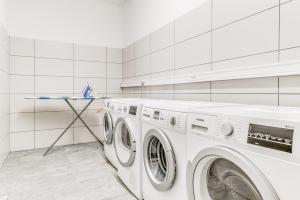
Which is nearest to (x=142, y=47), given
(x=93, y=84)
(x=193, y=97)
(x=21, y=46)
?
(x=93, y=84)

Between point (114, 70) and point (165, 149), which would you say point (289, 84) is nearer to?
point (165, 149)

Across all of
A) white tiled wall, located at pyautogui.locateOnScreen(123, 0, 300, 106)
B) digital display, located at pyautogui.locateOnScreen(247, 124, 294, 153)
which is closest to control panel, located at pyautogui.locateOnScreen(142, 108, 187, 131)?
digital display, located at pyautogui.locateOnScreen(247, 124, 294, 153)

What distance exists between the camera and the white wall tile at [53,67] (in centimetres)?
284

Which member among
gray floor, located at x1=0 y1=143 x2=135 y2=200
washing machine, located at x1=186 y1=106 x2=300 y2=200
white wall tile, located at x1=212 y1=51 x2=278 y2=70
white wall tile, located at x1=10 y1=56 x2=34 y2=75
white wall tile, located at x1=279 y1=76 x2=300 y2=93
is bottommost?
gray floor, located at x1=0 y1=143 x2=135 y2=200

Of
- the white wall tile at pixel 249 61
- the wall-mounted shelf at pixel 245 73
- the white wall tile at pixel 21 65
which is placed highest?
the white wall tile at pixel 21 65

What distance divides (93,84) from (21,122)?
1117 millimetres

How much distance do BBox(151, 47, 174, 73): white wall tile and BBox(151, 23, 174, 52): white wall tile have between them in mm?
66

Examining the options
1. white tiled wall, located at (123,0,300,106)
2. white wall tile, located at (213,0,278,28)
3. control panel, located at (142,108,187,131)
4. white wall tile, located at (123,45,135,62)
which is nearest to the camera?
control panel, located at (142,108,187,131)

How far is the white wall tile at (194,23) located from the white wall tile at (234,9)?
0.09 meters

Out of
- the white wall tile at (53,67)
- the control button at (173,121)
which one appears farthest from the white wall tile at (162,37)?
the white wall tile at (53,67)

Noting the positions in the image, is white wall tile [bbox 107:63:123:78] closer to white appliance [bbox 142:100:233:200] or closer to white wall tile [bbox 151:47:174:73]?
white wall tile [bbox 151:47:174:73]

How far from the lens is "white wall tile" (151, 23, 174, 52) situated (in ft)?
7.09

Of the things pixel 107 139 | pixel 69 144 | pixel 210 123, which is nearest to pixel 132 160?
pixel 107 139

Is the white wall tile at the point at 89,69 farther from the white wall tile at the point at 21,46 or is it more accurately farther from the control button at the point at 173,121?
the control button at the point at 173,121
